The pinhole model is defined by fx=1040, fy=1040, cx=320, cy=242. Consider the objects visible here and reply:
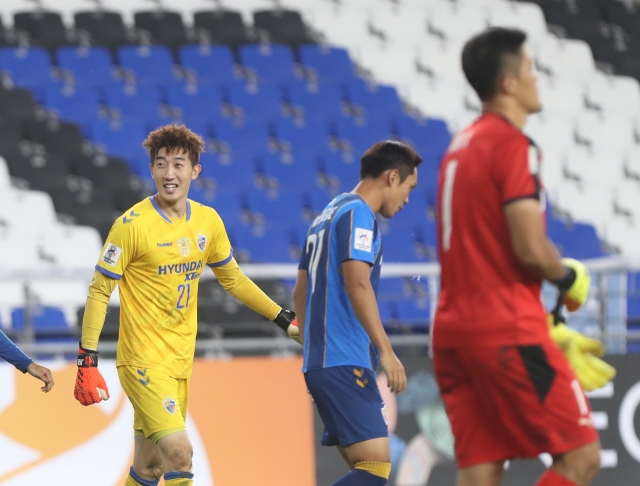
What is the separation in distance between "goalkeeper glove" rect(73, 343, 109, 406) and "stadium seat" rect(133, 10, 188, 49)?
9720 millimetres

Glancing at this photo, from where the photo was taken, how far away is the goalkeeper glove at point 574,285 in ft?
11.9

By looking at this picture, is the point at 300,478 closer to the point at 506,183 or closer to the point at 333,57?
the point at 506,183

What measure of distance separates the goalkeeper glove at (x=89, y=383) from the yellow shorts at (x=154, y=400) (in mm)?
169

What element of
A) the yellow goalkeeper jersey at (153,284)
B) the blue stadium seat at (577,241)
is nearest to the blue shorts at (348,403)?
the yellow goalkeeper jersey at (153,284)

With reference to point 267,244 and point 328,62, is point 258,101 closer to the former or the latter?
point 328,62

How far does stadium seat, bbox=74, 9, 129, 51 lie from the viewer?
1425 cm

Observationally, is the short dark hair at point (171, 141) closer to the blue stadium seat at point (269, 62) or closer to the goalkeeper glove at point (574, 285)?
the goalkeeper glove at point (574, 285)

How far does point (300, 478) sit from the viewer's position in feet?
24.2

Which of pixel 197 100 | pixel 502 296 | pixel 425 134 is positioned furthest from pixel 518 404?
pixel 425 134

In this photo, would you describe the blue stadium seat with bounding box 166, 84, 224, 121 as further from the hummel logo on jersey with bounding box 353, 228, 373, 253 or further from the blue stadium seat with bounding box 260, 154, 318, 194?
the hummel logo on jersey with bounding box 353, 228, 373, 253

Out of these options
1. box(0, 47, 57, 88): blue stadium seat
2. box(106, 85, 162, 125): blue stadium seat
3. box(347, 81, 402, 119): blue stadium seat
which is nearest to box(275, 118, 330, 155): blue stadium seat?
box(347, 81, 402, 119): blue stadium seat

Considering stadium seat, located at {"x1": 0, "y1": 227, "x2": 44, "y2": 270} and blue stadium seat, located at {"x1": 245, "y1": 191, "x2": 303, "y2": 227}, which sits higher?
blue stadium seat, located at {"x1": 245, "y1": 191, "x2": 303, "y2": 227}

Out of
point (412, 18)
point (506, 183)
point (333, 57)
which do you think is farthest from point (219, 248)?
point (412, 18)

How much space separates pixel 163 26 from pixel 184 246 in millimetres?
9587
